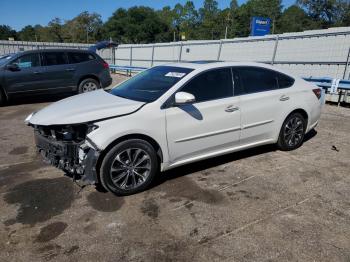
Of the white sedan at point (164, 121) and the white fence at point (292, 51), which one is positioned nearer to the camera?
the white sedan at point (164, 121)

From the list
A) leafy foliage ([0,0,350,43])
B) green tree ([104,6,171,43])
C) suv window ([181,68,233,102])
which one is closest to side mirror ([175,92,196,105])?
suv window ([181,68,233,102])

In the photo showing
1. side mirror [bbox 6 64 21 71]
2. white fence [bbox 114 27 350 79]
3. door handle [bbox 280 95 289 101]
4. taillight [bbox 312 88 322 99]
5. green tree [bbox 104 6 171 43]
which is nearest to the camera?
door handle [bbox 280 95 289 101]

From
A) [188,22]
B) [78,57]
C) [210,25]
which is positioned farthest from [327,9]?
[78,57]

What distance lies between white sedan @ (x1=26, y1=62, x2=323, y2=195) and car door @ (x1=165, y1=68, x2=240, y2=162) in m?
0.01

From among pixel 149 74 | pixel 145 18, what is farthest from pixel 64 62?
pixel 145 18

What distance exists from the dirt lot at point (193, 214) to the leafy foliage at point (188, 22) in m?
80.4

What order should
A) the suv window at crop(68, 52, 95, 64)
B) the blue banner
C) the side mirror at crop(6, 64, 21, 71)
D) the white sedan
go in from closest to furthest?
the white sedan → the side mirror at crop(6, 64, 21, 71) → the suv window at crop(68, 52, 95, 64) → the blue banner

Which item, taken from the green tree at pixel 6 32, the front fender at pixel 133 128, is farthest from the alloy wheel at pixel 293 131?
the green tree at pixel 6 32

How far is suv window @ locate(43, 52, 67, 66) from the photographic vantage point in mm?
10523

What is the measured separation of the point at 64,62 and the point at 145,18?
111 m

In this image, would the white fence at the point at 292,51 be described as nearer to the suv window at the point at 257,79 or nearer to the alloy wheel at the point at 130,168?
the suv window at the point at 257,79

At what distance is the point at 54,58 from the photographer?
10.6 metres

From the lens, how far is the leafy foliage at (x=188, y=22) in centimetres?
7806

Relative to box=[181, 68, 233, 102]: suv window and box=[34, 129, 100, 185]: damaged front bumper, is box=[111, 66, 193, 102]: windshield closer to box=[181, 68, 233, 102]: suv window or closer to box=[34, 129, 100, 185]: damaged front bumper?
box=[181, 68, 233, 102]: suv window
